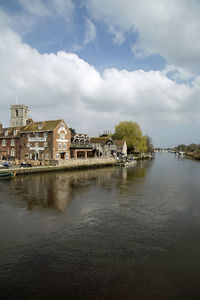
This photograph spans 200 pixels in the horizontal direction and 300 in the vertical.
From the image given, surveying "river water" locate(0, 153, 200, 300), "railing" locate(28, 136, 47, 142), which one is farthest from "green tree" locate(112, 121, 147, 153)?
"river water" locate(0, 153, 200, 300)

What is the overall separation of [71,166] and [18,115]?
27794 millimetres

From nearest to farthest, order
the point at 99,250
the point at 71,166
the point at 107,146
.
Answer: the point at 99,250 → the point at 71,166 → the point at 107,146

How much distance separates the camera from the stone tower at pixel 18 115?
60781 millimetres

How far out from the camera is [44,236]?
39.3 feet

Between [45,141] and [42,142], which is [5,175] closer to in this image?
[45,141]

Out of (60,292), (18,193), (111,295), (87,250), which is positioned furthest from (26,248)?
(18,193)

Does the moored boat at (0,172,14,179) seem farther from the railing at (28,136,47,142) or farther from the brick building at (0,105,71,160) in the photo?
the railing at (28,136,47,142)

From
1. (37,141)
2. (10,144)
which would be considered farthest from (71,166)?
(10,144)

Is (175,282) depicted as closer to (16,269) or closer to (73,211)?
(16,269)

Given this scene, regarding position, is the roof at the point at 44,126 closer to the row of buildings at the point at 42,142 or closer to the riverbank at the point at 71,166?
the row of buildings at the point at 42,142

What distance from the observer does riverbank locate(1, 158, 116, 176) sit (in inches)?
1422

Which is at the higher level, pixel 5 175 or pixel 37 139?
pixel 37 139

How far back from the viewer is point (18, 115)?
61.4 meters

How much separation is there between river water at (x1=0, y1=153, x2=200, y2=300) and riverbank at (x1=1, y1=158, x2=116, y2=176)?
17589mm
